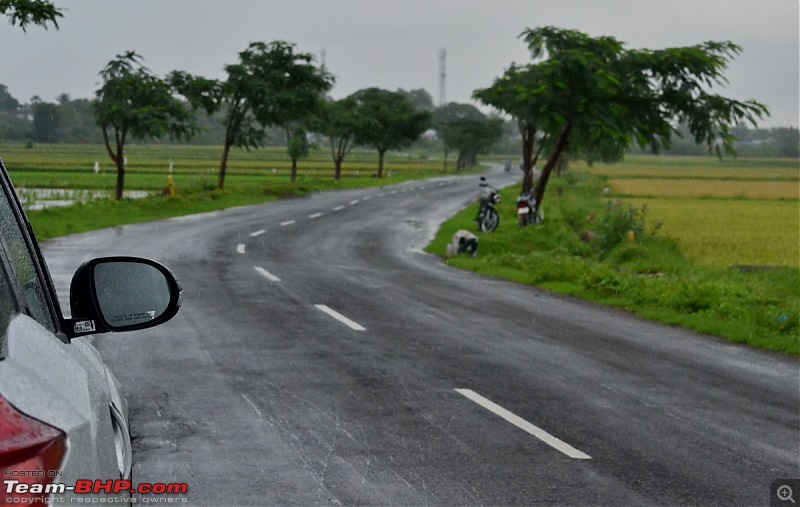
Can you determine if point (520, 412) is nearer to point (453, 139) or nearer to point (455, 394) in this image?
point (455, 394)

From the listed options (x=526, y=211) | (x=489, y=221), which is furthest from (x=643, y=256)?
(x=526, y=211)

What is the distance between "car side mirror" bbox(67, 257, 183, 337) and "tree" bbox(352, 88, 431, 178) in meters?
73.4

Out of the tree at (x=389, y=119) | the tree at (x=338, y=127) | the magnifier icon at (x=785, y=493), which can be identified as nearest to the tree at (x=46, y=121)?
the tree at (x=338, y=127)

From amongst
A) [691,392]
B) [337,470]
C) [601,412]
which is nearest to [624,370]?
[691,392]

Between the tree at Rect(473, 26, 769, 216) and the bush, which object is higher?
the tree at Rect(473, 26, 769, 216)

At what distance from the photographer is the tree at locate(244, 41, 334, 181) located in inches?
1933

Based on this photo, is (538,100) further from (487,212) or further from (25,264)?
(25,264)

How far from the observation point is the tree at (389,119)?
7941 cm

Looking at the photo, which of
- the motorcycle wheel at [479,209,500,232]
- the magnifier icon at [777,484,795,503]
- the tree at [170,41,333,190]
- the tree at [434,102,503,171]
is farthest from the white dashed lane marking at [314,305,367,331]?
the tree at [434,102,503,171]

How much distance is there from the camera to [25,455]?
1.42 metres

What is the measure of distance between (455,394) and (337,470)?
2.45 meters

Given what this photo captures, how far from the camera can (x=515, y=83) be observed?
102ft

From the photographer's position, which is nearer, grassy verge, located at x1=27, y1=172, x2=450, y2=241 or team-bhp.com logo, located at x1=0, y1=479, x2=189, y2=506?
team-bhp.com logo, located at x1=0, y1=479, x2=189, y2=506

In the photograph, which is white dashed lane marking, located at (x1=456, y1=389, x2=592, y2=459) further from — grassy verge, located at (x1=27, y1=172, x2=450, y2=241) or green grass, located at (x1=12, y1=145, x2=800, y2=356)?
grassy verge, located at (x1=27, y1=172, x2=450, y2=241)
